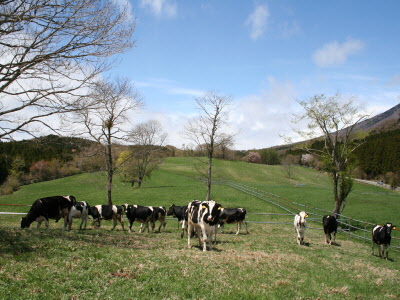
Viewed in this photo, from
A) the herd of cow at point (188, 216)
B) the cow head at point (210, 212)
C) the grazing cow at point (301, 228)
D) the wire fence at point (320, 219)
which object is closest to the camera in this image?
the cow head at point (210, 212)

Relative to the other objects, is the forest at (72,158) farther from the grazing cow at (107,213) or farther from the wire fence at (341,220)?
the wire fence at (341,220)

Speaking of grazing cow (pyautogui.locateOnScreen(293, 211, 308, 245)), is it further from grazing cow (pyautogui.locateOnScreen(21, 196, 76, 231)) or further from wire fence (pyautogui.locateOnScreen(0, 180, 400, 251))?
grazing cow (pyautogui.locateOnScreen(21, 196, 76, 231))

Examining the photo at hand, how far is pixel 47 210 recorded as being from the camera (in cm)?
1446

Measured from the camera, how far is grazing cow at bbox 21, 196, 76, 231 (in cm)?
1414

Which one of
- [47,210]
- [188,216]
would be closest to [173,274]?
[188,216]

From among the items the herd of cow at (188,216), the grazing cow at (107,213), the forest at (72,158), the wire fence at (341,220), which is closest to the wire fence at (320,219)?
the wire fence at (341,220)

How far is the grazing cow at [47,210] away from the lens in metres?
14.1

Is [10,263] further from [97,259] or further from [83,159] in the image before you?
[83,159]

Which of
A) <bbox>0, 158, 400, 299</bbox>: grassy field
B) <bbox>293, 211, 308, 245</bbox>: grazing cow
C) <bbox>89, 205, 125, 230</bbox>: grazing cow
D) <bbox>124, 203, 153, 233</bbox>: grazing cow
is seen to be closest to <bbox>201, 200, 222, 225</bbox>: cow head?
<bbox>0, 158, 400, 299</bbox>: grassy field

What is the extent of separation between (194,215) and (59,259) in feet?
19.9

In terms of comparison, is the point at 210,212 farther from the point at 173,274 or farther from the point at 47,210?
the point at 47,210

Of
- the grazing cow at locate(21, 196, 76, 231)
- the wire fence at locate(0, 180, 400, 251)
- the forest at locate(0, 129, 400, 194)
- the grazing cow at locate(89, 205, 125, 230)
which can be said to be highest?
the forest at locate(0, 129, 400, 194)

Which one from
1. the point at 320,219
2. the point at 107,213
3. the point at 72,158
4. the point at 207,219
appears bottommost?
the point at 320,219

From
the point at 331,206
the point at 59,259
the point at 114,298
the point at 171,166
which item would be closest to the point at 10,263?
the point at 59,259
